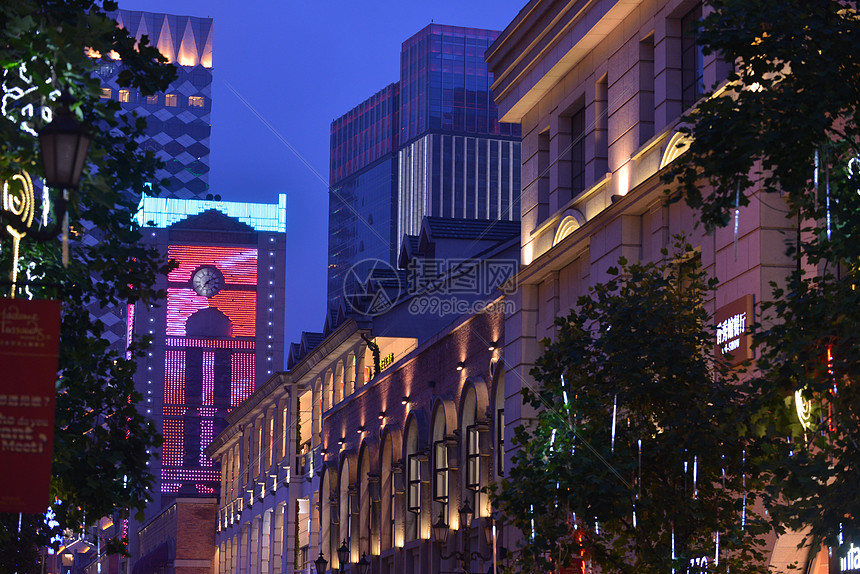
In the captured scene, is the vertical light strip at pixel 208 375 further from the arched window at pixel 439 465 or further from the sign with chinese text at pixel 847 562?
the sign with chinese text at pixel 847 562

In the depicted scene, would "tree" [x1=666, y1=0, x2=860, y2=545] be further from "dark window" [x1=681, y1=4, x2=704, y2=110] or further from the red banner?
"dark window" [x1=681, y1=4, x2=704, y2=110]

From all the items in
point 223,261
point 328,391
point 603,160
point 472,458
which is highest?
point 223,261

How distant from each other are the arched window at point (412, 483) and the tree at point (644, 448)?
25.4m

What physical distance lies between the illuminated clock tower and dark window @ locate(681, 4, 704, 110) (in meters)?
151

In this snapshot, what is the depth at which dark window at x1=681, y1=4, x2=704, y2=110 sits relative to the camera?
25297 mm

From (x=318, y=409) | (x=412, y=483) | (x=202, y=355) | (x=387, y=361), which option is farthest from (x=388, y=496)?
(x=202, y=355)

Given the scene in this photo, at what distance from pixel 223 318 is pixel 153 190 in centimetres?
15868

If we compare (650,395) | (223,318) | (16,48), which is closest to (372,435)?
(650,395)

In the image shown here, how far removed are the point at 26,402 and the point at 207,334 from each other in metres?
Answer: 166

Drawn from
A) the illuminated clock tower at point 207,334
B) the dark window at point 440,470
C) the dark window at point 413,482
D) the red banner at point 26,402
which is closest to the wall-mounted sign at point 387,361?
the dark window at point 413,482

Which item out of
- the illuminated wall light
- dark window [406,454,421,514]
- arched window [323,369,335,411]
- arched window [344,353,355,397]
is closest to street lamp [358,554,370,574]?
dark window [406,454,421,514]

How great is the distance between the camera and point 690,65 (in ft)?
84.7

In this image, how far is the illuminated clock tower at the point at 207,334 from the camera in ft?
575

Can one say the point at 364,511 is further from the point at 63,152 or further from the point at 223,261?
the point at 223,261
